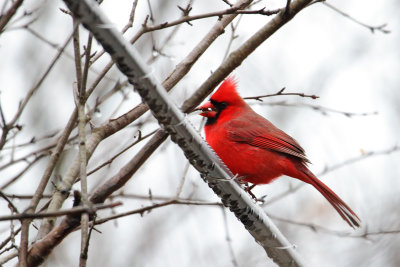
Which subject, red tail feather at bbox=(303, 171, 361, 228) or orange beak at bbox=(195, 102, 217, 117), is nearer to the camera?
red tail feather at bbox=(303, 171, 361, 228)

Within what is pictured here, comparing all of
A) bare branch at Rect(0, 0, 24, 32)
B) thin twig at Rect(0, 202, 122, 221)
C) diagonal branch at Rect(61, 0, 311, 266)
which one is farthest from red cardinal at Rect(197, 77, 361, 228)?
thin twig at Rect(0, 202, 122, 221)

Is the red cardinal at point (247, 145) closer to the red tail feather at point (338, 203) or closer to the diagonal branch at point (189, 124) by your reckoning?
the red tail feather at point (338, 203)

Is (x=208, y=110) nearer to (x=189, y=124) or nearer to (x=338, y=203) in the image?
(x=338, y=203)

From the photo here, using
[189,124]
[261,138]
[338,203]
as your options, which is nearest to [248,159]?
[261,138]

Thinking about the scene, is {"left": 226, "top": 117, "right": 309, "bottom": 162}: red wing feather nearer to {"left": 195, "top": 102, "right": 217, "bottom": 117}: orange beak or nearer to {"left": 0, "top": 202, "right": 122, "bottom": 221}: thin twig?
{"left": 195, "top": 102, "right": 217, "bottom": 117}: orange beak

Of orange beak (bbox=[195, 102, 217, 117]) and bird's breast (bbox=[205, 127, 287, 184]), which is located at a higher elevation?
orange beak (bbox=[195, 102, 217, 117])

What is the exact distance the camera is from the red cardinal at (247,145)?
423 cm

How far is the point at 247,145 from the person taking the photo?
4.36 meters

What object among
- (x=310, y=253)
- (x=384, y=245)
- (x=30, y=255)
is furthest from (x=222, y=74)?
(x=310, y=253)

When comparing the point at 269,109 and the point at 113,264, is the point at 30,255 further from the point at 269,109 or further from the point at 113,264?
the point at 269,109

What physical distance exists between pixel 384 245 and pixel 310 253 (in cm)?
131

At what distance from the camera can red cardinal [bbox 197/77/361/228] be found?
4230mm

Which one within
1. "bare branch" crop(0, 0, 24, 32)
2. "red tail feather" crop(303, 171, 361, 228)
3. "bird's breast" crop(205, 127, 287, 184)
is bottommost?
"red tail feather" crop(303, 171, 361, 228)

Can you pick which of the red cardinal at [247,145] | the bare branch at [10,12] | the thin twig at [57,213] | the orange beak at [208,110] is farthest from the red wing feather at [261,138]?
the thin twig at [57,213]
